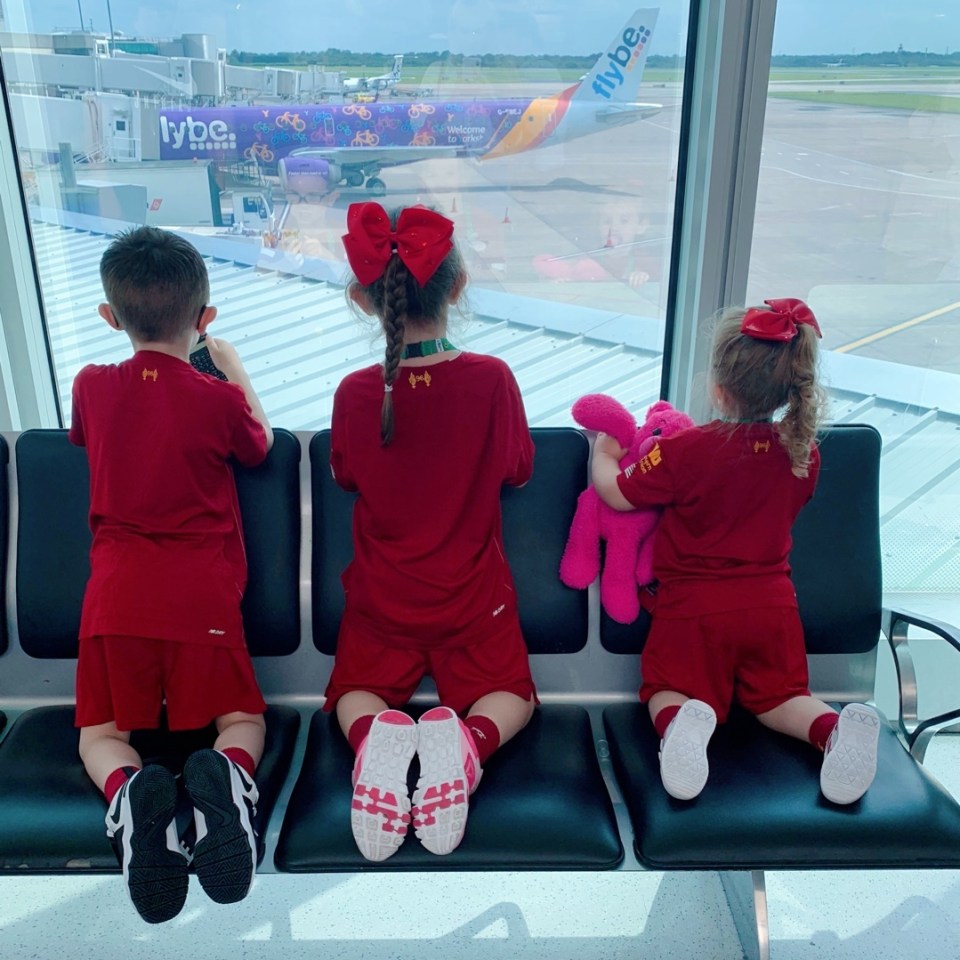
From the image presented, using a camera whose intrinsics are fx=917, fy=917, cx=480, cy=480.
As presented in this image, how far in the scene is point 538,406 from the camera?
280 centimetres

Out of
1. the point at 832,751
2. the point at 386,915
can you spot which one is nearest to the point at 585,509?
the point at 832,751

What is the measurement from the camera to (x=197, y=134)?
8.20 ft

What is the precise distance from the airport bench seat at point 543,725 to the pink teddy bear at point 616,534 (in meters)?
0.05

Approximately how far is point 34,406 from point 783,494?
209cm

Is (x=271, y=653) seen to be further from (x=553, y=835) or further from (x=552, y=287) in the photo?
(x=552, y=287)

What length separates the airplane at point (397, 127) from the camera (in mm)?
2420

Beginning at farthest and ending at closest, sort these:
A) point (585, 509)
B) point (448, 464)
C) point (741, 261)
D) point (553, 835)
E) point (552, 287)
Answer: point (552, 287) < point (741, 261) < point (585, 509) < point (448, 464) < point (553, 835)

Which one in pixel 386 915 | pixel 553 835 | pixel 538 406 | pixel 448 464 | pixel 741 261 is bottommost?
pixel 386 915

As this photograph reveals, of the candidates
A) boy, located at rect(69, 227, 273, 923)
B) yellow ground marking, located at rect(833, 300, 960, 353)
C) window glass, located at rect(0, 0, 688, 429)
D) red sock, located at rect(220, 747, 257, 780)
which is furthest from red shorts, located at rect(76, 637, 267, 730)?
yellow ground marking, located at rect(833, 300, 960, 353)

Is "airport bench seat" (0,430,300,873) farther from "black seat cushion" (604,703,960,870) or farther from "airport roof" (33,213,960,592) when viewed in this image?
"black seat cushion" (604,703,960,870)

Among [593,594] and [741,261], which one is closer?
[593,594]

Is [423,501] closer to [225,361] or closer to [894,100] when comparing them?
[225,361]

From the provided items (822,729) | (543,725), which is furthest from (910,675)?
(543,725)

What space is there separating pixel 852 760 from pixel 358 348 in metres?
1.78
